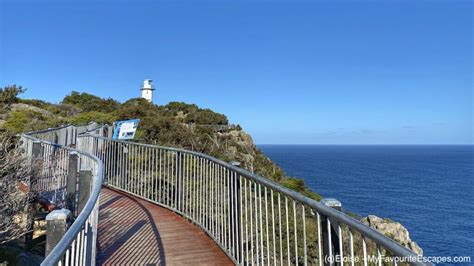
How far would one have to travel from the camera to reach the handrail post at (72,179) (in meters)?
5.18

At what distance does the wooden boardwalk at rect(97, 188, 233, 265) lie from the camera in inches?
169

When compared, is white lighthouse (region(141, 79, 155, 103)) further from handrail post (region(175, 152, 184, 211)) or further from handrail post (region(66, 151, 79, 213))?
handrail post (region(66, 151, 79, 213))

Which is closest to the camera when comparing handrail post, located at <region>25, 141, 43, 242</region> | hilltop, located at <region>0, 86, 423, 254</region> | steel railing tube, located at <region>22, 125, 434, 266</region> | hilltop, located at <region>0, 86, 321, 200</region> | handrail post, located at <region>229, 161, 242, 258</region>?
steel railing tube, located at <region>22, 125, 434, 266</region>

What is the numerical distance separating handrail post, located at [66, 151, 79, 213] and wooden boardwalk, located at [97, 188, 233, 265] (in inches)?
24.3

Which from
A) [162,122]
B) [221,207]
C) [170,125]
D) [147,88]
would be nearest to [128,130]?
[221,207]

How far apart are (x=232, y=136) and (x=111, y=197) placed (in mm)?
29374

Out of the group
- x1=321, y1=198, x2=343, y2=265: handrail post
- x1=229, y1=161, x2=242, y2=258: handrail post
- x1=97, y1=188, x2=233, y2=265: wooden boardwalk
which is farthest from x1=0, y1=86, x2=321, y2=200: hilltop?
x1=321, y1=198, x2=343, y2=265: handrail post

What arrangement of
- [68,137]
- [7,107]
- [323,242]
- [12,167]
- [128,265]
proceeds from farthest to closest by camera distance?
[7,107] → [68,137] → [12,167] → [128,265] → [323,242]

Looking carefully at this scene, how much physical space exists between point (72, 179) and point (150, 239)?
1.60 meters

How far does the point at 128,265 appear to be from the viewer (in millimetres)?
4078

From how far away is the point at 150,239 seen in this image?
5.01m

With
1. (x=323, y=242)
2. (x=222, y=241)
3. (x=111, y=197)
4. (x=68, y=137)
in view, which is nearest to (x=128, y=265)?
(x=222, y=241)

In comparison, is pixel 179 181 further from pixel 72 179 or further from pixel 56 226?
pixel 56 226

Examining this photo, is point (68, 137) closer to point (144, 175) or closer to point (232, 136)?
point (144, 175)
